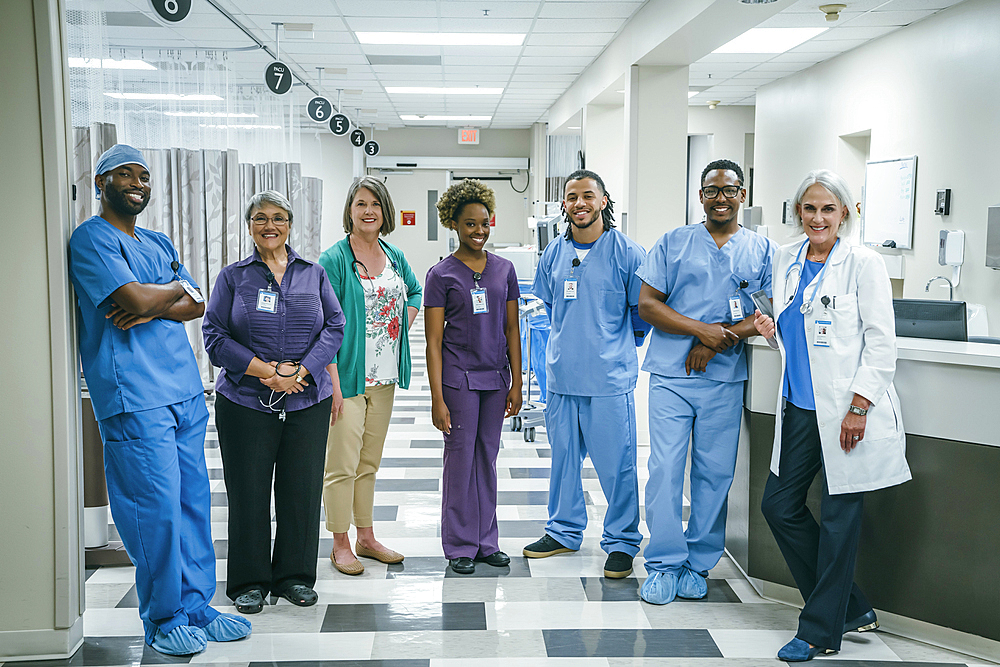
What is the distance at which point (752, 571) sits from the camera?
303 cm

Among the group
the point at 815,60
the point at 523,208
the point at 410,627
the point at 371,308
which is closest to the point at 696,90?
the point at 815,60

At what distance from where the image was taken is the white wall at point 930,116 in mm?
5480

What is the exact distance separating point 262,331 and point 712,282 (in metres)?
1.60

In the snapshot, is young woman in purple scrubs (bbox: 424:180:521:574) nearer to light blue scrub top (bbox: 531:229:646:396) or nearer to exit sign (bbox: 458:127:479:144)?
light blue scrub top (bbox: 531:229:646:396)

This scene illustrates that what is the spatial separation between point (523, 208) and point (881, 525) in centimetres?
1298

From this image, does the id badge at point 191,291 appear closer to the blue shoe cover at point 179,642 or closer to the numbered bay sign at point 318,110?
the blue shoe cover at point 179,642

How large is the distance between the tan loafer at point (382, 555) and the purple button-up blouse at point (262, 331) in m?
0.86

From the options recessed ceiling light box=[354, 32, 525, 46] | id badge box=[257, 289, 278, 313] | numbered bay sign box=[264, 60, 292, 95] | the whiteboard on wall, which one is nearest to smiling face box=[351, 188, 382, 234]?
id badge box=[257, 289, 278, 313]

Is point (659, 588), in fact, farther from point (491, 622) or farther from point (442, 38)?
point (442, 38)

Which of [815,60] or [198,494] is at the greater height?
[815,60]

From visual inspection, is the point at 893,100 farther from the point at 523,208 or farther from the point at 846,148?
the point at 523,208

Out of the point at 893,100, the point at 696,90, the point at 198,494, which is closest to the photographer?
the point at 198,494

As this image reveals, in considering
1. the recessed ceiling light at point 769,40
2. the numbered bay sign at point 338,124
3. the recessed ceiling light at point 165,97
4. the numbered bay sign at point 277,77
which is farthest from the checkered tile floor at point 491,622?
the numbered bay sign at point 338,124

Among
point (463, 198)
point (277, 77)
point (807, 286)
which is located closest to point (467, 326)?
point (463, 198)
